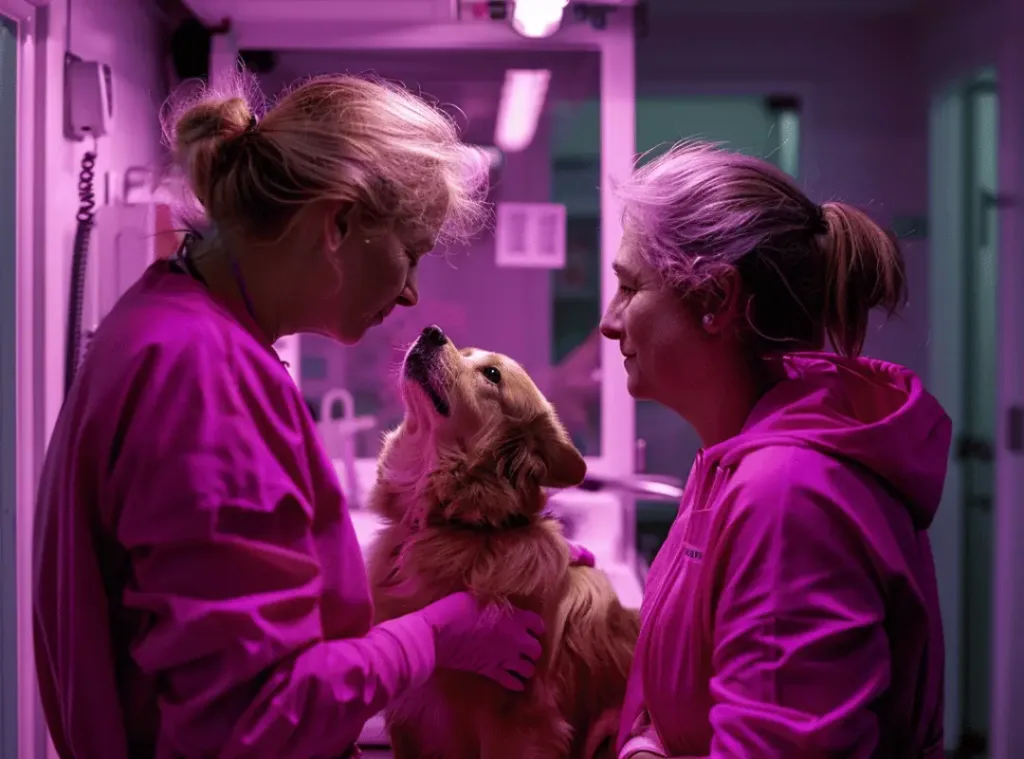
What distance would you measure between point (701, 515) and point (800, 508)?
14 centimetres

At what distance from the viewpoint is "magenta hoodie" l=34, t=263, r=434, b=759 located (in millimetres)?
729

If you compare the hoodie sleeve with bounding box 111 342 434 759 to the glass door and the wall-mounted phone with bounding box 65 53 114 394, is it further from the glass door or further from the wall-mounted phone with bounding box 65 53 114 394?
the glass door

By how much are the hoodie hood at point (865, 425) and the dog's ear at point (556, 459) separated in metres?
0.29

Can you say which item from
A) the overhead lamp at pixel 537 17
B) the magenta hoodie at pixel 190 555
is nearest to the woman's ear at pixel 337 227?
the magenta hoodie at pixel 190 555

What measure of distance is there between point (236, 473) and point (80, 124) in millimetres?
1162

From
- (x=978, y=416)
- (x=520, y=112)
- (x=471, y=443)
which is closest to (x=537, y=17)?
(x=520, y=112)

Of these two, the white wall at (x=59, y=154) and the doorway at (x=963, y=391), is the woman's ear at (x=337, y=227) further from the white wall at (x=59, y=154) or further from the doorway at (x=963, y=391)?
the doorway at (x=963, y=391)

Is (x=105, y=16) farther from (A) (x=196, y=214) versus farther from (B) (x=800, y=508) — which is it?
(B) (x=800, y=508)

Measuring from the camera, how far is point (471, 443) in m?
1.21

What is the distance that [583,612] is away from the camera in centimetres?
118

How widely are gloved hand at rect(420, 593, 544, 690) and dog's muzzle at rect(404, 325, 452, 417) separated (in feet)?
0.89

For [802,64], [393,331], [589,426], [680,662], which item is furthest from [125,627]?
[802,64]

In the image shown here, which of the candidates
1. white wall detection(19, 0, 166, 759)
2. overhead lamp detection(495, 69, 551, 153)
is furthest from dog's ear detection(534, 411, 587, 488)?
overhead lamp detection(495, 69, 551, 153)

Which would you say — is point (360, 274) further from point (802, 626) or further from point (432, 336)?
point (802, 626)
